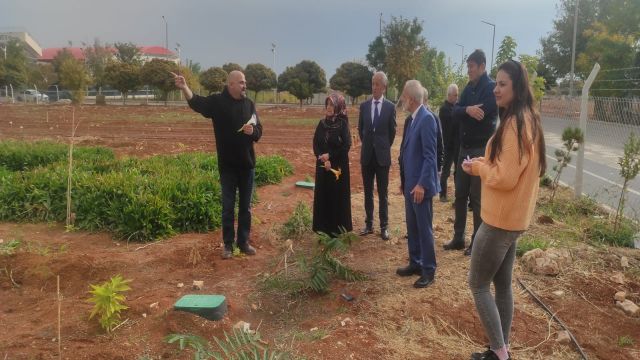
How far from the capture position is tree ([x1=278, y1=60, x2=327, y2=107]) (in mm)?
38906

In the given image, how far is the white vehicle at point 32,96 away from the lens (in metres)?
45.5

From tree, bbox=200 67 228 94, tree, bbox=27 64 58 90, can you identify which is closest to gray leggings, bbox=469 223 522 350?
tree, bbox=200 67 228 94

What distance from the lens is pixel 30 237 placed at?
575cm

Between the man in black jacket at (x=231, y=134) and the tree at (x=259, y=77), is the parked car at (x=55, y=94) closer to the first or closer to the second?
the tree at (x=259, y=77)

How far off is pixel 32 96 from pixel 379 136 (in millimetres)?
50970

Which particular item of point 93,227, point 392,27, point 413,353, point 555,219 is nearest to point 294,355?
point 413,353

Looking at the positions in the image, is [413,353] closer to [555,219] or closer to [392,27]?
[555,219]

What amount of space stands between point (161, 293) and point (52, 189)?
→ 11.2 feet

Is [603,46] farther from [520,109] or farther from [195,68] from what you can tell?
[195,68]

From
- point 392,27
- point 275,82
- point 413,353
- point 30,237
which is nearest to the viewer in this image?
point 413,353

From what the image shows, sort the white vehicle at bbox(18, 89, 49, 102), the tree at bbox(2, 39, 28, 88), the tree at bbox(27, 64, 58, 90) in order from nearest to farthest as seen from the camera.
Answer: the tree at bbox(2, 39, 28, 88) → the white vehicle at bbox(18, 89, 49, 102) → the tree at bbox(27, 64, 58, 90)

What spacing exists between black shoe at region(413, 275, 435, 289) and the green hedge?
2826mm

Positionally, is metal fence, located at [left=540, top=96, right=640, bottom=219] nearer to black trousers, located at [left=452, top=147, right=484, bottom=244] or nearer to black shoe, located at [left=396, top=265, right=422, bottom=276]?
black trousers, located at [left=452, top=147, right=484, bottom=244]

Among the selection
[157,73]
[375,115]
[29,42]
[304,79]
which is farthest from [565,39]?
[29,42]
